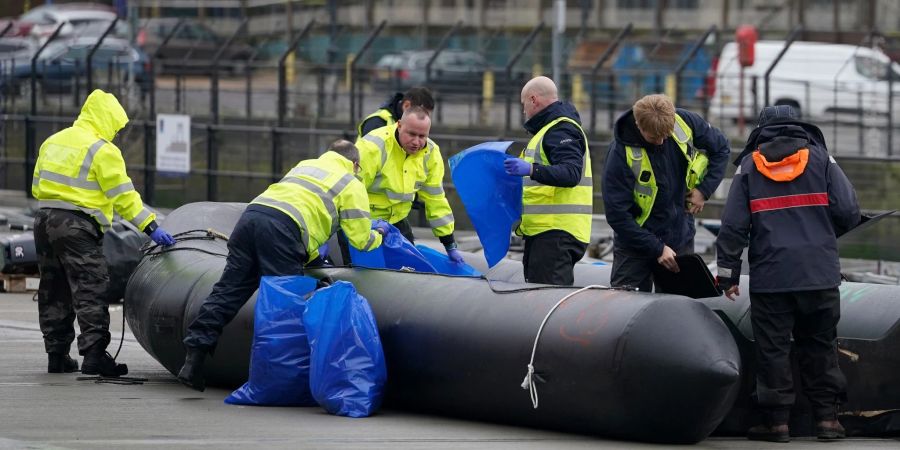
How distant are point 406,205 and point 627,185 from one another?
205 centimetres

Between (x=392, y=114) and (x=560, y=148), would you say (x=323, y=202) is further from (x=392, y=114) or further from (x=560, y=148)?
(x=392, y=114)

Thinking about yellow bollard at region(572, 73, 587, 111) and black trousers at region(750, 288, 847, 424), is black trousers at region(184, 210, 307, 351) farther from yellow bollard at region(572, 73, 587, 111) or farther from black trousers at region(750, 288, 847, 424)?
yellow bollard at region(572, 73, 587, 111)

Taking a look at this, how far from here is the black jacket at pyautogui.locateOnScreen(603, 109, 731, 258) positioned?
362 inches

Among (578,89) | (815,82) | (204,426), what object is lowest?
(204,426)

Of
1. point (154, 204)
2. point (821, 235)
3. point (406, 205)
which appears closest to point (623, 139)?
point (821, 235)

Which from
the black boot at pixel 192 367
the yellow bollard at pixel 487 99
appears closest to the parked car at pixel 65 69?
the yellow bollard at pixel 487 99

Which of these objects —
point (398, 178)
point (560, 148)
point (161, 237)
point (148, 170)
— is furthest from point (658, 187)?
point (148, 170)

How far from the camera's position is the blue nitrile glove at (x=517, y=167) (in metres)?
9.55

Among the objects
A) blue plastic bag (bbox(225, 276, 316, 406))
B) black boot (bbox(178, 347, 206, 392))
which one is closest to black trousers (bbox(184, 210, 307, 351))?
black boot (bbox(178, 347, 206, 392))

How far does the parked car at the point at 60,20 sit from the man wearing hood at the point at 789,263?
3531 cm

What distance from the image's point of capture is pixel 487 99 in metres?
25.6

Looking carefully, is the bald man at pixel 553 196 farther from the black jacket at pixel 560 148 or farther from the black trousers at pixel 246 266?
the black trousers at pixel 246 266

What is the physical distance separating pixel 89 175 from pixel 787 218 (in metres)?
4.35

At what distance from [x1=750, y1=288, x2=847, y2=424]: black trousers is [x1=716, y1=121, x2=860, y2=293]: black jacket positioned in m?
0.09
